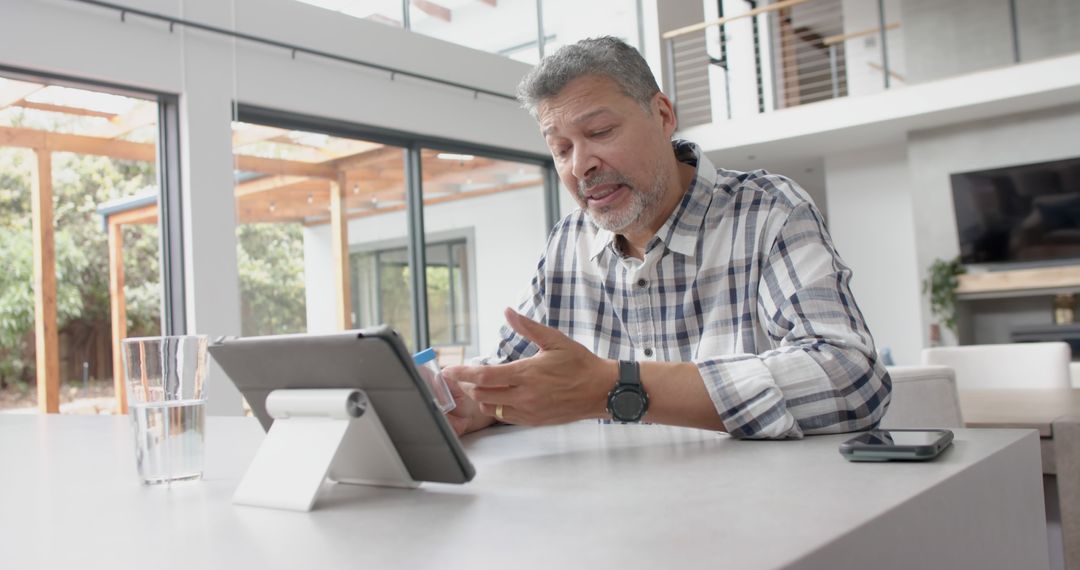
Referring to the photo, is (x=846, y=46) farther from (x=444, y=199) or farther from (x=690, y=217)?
(x=690, y=217)

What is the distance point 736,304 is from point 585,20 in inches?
246

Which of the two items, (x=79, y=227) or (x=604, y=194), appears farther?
(x=79, y=227)

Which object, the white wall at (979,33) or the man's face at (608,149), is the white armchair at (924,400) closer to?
the man's face at (608,149)

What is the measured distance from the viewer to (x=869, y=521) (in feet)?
1.64

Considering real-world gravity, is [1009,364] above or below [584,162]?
below

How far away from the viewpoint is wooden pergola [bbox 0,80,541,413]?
3811 mm

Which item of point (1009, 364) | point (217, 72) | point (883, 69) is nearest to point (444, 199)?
point (217, 72)

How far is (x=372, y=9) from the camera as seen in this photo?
5441mm

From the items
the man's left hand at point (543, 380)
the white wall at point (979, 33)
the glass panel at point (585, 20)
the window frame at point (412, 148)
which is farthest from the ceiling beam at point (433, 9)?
the man's left hand at point (543, 380)

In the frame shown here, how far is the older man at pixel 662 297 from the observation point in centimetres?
96

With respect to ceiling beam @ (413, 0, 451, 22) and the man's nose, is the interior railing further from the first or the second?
the man's nose

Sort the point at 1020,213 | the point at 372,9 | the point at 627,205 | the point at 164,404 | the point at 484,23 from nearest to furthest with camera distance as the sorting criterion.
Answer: the point at 164,404, the point at 627,205, the point at 372,9, the point at 484,23, the point at 1020,213

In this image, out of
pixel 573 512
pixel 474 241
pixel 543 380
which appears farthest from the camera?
pixel 474 241

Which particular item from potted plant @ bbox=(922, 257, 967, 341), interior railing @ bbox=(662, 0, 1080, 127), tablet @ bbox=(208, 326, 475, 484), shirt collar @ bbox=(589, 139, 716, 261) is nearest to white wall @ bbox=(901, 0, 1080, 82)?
interior railing @ bbox=(662, 0, 1080, 127)
